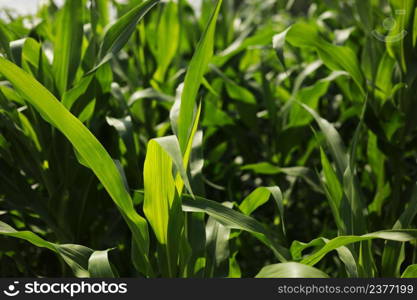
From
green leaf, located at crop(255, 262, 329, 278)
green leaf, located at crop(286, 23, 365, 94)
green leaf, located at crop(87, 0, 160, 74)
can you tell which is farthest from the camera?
green leaf, located at crop(286, 23, 365, 94)

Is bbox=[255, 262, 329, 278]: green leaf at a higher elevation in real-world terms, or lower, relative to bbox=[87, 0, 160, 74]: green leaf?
lower

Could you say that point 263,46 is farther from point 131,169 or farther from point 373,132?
point 131,169

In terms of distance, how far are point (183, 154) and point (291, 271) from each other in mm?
195

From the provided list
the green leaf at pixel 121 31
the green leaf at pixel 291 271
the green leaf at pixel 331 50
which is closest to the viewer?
the green leaf at pixel 291 271

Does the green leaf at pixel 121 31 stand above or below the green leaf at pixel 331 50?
above

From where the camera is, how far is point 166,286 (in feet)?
2.24

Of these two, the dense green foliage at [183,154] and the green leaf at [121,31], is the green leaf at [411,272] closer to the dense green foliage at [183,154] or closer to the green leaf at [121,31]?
the dense green foliage at [183,154]

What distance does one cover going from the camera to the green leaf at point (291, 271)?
1.97 feet

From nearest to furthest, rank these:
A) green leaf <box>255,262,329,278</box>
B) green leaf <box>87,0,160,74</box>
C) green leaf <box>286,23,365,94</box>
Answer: green leaf <box>255,262,329,278</box> → green leaf <box>87,0,160,74</box> → green leaf <box>286,23,365,94</box>

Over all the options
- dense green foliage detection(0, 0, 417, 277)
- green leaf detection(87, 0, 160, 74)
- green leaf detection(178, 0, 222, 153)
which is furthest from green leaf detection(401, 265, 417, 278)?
green leaf detection(87, 0, 160, 74)

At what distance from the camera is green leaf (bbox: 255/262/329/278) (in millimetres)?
600

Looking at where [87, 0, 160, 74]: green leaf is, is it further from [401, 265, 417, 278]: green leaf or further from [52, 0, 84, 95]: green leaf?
[401, 265, 417, 278]: green leaf

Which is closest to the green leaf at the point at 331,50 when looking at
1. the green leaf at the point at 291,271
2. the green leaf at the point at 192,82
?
the green leaf at the point at 192,82

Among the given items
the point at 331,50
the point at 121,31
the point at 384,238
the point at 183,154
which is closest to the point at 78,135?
the point at 183,154
